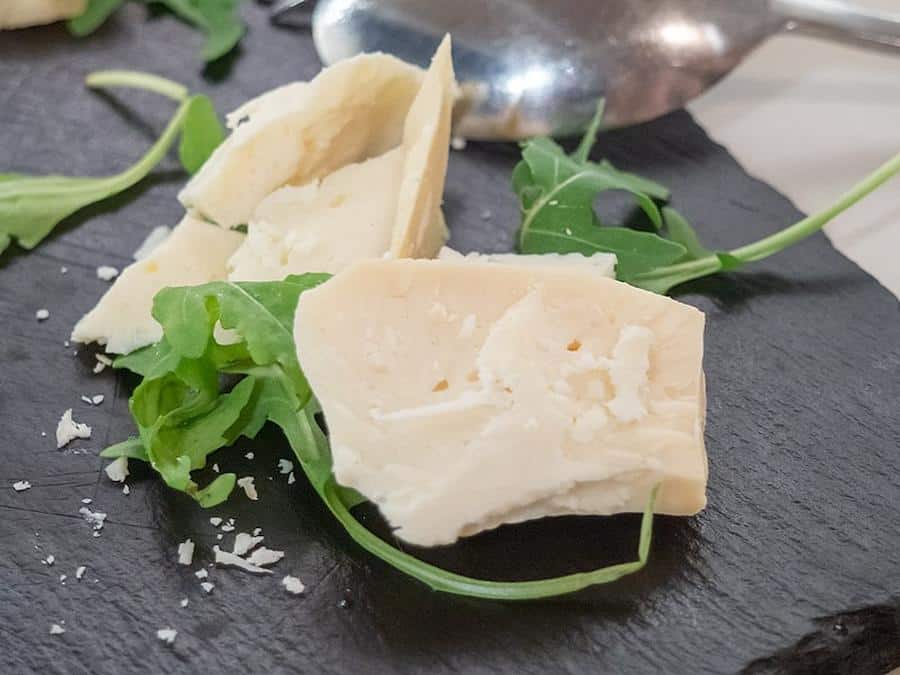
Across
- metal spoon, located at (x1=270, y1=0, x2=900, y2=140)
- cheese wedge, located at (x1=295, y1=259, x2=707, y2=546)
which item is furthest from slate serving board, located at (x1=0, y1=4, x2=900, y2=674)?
metal spoon, located at (x1=270, y1=0, x2=900, y2=140)

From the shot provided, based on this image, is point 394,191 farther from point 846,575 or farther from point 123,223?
point 846,575

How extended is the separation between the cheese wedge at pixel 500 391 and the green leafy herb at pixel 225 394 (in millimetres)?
97

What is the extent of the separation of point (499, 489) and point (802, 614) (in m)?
0.42

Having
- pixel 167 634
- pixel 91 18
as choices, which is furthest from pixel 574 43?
pixel 167 634

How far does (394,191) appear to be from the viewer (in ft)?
5.63

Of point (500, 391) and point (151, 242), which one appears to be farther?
point (151, 242)

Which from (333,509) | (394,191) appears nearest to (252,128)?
(394,191)

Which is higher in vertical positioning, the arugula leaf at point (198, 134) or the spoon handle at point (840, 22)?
the spoon handle at point (840, 22)

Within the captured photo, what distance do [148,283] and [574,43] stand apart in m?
1.00

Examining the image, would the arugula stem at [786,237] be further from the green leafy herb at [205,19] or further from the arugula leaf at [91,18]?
the arugula leaf at [91,18]

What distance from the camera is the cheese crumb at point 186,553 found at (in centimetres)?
144

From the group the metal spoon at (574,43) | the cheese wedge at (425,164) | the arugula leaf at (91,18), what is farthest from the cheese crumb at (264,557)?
the arugula leaf at (91,18)

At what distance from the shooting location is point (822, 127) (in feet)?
8.04

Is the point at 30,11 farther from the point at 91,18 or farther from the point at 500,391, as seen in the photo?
the point at 500,391
